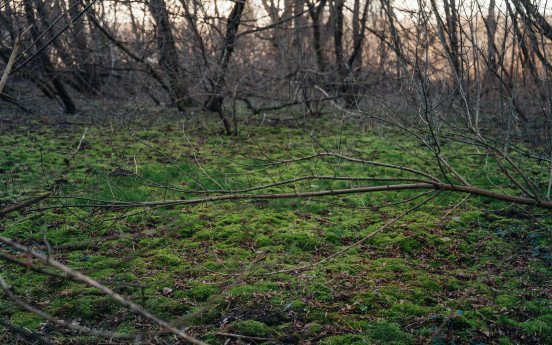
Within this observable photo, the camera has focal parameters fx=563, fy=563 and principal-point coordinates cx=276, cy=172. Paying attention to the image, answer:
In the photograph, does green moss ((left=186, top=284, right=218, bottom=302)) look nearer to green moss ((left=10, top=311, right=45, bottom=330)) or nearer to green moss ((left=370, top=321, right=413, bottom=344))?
green moss ((left=10, top=311, right=45, bottom=330))

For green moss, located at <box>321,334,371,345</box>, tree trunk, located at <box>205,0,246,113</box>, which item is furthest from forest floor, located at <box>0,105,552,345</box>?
tree trunk, located at <box>205,0,246,113</box>

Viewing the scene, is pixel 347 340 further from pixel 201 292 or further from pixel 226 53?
pixel 226 53

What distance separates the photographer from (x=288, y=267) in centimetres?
475

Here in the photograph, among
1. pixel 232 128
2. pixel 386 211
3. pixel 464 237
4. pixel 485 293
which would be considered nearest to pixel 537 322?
pixel 485 293

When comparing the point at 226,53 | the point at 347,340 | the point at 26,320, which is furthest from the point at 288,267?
the point at 226,53

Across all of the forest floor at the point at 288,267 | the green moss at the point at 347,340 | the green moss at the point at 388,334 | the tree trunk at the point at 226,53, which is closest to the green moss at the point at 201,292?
the forest floor at the point at 288,267

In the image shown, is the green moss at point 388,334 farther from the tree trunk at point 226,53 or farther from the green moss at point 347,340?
the tree trunk at point 226,53

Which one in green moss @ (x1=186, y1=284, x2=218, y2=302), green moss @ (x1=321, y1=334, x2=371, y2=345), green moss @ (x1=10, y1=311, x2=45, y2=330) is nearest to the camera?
green moss @ (x1=321, y1=334, x2=371, y2=345)

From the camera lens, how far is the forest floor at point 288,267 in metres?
3.86

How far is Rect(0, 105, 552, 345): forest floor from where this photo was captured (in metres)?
3.86

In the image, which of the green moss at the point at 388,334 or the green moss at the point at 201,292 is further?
the green moss at the point at 201,292

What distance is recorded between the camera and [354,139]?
10.4 meters

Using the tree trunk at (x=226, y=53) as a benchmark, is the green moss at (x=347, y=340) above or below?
below

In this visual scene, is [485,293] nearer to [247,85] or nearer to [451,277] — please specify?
[451,277]
